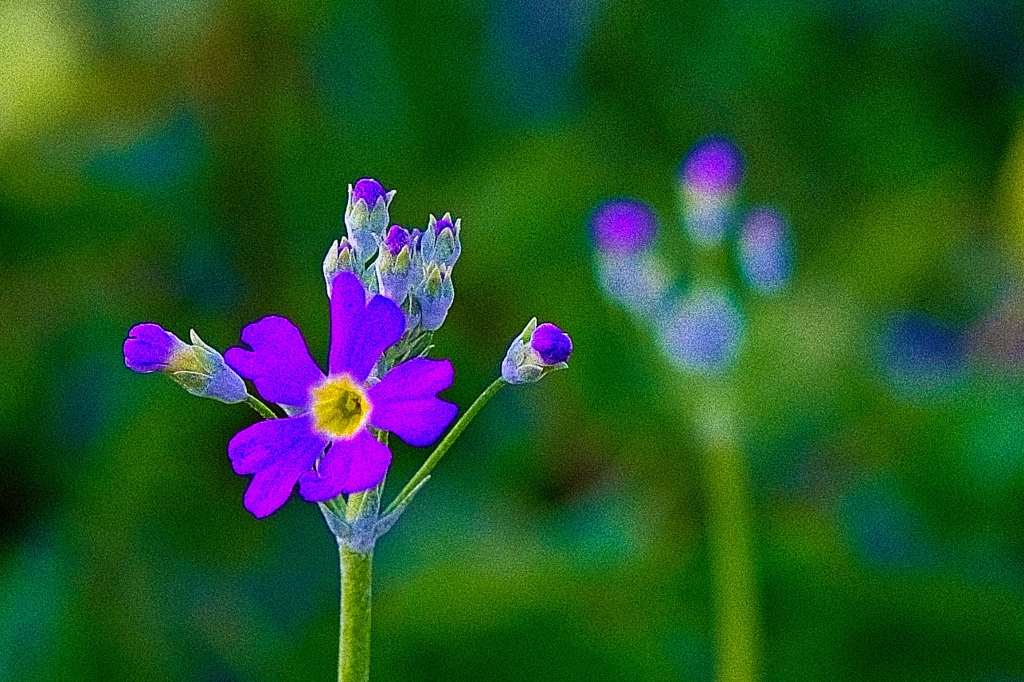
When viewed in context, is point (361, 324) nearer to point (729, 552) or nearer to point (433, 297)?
point (433, 297)

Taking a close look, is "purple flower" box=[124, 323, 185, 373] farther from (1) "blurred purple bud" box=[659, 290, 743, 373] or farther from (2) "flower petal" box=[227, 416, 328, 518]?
(1) "blurred purple bud" box=[659, 290, 743, 373]

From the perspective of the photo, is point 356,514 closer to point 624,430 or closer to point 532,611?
point 532,611

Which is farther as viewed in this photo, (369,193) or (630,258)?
(630,258)

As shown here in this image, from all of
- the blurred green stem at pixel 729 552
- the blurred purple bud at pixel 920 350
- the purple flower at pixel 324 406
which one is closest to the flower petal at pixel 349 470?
the purple flower at pixel 324 406

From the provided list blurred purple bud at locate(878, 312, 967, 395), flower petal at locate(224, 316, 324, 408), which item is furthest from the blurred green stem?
flower petal at locate(224, 316, 324, 408)

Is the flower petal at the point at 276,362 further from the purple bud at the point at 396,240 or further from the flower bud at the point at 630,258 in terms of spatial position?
the flower bud at the point at 630,258

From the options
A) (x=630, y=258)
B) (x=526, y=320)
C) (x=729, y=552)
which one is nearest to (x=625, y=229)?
(x=630, y=258)
